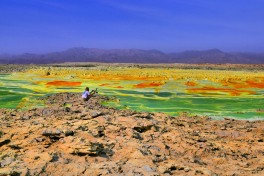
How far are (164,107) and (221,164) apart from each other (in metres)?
14.3

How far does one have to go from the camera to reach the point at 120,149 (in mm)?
11492

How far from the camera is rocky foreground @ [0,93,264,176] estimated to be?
983 centimetres

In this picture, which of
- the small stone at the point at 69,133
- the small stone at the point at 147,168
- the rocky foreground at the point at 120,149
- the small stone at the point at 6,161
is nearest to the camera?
the small stone at the point at 6,161

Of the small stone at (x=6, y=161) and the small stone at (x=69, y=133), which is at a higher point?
the small stone at (x=69, y=133)

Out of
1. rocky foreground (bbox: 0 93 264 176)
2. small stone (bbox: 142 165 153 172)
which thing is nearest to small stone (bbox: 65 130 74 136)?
rocky foreground (bbox: 0 93 264 176)

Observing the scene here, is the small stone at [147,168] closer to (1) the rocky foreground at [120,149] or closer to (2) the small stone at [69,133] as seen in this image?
(1) the rocky foreground at [120,149]

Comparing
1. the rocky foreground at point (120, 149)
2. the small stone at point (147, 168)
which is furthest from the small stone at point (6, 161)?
the small stone at point (147, 168)

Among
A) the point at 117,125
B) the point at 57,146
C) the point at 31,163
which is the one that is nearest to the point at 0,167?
the point at 31,163

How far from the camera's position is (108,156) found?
36.0 ft

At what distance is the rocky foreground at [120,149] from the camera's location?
9.83 m

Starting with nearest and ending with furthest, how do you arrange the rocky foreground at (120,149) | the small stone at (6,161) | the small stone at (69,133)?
the small stone at (6,161) → the rocky foreground at (120,149) → the small stone at (69,133)

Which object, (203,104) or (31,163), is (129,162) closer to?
(31,163)

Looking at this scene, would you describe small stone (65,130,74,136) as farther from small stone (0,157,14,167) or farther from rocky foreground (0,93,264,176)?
small stone (0,157,14,167)

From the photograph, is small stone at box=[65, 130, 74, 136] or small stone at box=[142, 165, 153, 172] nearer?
small stone at box=[142, 165, 153, 172]
